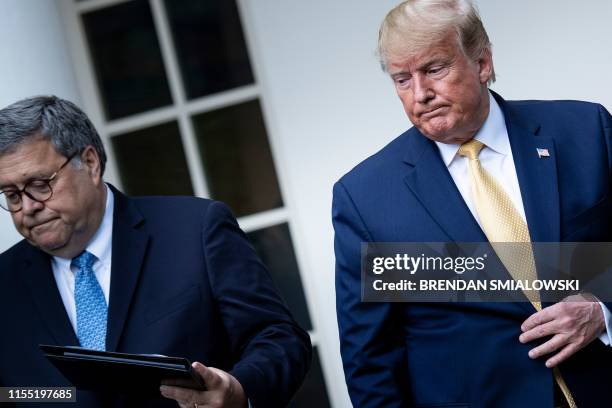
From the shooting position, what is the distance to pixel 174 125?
15.2 feet

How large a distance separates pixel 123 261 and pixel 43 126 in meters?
0.44

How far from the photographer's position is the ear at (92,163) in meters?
3.11

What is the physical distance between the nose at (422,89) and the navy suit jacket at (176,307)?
2.31 ft

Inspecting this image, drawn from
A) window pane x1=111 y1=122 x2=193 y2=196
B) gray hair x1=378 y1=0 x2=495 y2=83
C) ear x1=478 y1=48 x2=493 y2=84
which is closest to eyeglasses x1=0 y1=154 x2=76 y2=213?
gray hair x1=378 y1=0 x2=495 y2=83

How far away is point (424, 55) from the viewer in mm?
2812

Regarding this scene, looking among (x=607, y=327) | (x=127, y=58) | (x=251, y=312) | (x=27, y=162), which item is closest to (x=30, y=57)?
(x=127, y=58)

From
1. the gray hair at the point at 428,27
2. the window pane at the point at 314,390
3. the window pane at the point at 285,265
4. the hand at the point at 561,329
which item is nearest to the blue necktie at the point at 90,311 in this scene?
the gray hair at the point at 428,27

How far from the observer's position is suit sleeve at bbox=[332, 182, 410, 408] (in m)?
2.92

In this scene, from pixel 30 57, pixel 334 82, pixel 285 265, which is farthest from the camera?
pixel 285 265

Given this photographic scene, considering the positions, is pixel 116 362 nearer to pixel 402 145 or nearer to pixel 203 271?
pixel 203 271

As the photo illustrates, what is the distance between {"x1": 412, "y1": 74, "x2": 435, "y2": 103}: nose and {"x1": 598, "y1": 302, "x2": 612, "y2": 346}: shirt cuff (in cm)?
71

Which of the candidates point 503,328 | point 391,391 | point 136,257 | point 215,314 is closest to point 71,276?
point 136,257

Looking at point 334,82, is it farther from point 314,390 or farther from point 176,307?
point 176,307

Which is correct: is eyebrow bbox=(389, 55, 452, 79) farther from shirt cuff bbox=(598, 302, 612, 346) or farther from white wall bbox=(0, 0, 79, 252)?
white wall bbox=(0, 0, 79, 252)
